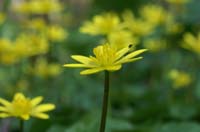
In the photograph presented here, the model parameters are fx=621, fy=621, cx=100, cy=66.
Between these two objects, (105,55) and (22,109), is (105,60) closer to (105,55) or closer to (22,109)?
(105,55)

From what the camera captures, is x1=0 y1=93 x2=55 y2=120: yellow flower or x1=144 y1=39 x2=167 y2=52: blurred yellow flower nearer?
x1=0 y1=93 x2=55 y2=120: yellow flower

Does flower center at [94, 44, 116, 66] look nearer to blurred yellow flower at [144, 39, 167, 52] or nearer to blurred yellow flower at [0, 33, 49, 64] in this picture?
blurred yellow flower at [0, 33, 49, 64]

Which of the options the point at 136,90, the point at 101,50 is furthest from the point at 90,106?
the point at 101,50

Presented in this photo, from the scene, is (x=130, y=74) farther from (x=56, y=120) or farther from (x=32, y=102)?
(x=32, y=102)

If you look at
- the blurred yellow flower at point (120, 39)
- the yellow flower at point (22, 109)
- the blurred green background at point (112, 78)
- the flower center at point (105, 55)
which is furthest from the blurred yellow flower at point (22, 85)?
the flower center at point (105, 55)

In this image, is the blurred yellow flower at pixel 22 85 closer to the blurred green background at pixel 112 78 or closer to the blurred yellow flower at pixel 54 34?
the blurred green background at pixel 112 78

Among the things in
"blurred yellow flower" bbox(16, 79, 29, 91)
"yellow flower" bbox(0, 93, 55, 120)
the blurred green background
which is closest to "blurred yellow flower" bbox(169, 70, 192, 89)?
the blurred green background

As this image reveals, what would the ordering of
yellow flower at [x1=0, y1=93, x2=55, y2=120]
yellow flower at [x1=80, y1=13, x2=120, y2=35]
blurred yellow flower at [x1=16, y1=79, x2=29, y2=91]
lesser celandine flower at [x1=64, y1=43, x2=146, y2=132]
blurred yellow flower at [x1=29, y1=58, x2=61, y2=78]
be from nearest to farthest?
lesser celandine flower at [x1=64, y1=43, x2=146, y2=132] → yellow flower at [x1=0, y1=93, x2=55, y2=120] → yellow flower at [x1=80, y1=13, x2=120, y2=35] → blurred yellow flower at [x1=16, y1=79, x2=29, y2=91] → blurred yellow flower at [x1=29, y1=58, x2=61, y2=78]

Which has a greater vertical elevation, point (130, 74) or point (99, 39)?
point (99, 39)
